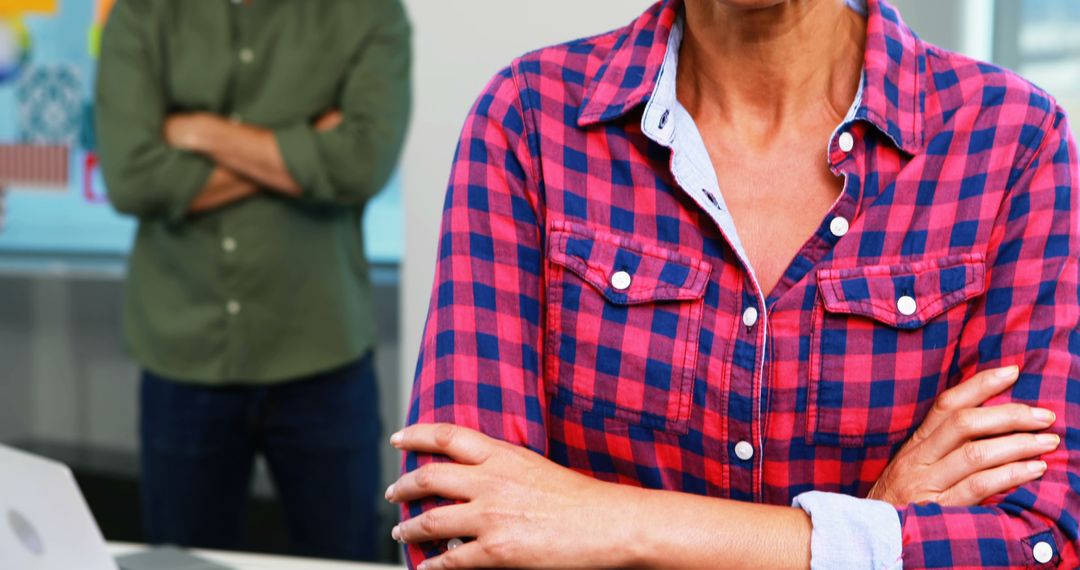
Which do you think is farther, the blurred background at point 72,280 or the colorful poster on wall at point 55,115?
the colorful poster on wall at point 55,115

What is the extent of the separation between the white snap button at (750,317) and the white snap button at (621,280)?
0.42 ft

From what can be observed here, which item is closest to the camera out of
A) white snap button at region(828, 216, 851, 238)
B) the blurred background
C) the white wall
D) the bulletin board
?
white snap button at region(828, 216, 851, 238)

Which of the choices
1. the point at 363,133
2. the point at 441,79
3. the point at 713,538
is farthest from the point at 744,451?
the point at 441,79

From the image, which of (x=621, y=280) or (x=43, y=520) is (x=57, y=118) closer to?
(x=43, y=520)

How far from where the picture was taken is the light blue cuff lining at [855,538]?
122 centimetres

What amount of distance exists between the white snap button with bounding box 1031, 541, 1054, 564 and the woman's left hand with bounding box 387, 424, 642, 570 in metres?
0.39

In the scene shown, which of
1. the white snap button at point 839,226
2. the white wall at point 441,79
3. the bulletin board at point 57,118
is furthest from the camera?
the bulletin board at point 57,118

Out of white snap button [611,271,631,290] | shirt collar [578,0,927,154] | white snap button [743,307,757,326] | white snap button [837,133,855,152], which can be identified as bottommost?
white snap button [743,307,757,326]

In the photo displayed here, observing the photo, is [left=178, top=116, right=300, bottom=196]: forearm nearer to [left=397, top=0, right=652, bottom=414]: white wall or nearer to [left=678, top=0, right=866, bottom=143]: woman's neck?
[left=397, top=0, right=652, bottom=414]: white wall

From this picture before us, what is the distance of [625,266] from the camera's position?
1.33 meters

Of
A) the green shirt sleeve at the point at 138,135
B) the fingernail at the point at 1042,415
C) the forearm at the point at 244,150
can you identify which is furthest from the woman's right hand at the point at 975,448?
the green shirt sleeve at the point at 138,135

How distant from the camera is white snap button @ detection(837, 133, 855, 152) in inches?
52.9

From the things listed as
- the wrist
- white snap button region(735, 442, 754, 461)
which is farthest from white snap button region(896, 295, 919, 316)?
the wrist

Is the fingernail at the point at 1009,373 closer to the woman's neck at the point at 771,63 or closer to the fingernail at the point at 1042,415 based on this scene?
the fingernail at the point at 1042,415
